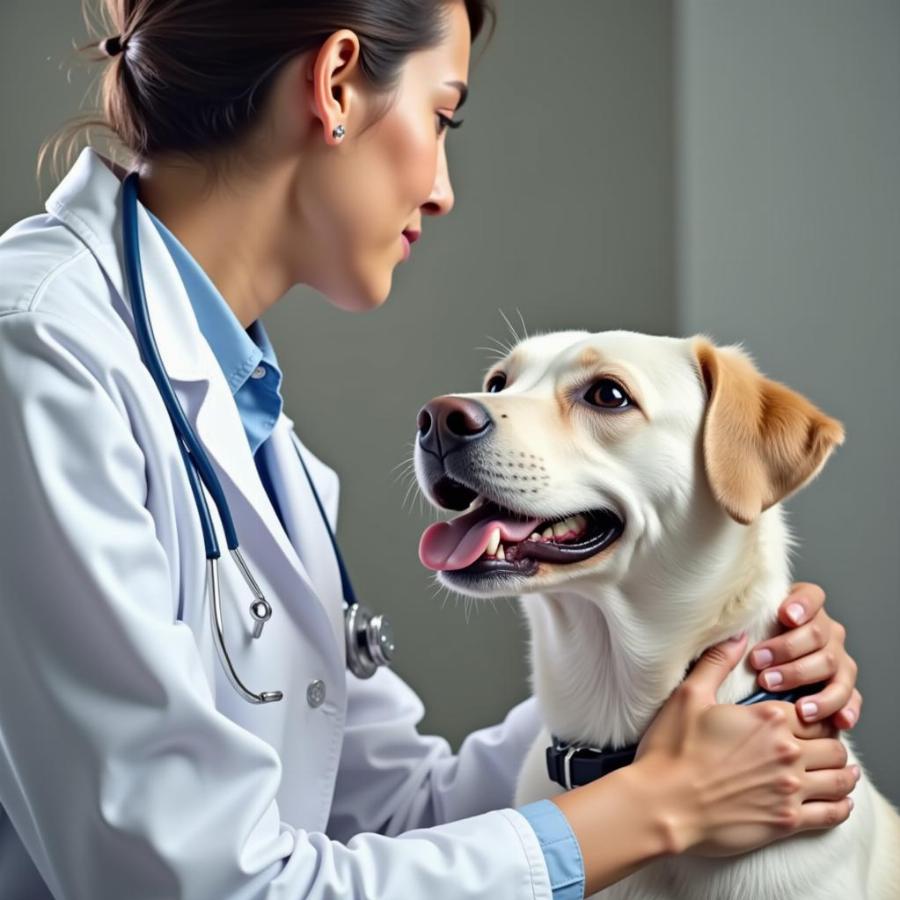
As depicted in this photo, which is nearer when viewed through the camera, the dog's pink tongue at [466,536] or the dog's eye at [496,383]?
the dog's pink tongue at [466,536]

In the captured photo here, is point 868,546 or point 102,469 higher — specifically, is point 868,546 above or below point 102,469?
below

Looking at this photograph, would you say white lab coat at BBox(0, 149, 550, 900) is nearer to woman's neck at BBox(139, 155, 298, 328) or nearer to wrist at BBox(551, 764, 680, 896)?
wrist at BBox(551, 764, 680, 896)

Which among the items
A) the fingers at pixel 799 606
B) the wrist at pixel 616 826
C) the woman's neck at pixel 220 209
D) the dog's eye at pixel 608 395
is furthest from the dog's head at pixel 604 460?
the woman's neck at pixel 220 209

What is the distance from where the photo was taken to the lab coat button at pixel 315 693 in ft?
3.99

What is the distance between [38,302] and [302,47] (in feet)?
1.45

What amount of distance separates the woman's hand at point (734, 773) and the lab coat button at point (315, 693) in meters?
0.36

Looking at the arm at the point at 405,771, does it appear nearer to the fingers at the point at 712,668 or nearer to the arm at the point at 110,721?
the fingers at the point at 712,668

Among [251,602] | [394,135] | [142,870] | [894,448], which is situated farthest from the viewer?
[894,448]

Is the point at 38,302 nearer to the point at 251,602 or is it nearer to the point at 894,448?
the point at 251,602

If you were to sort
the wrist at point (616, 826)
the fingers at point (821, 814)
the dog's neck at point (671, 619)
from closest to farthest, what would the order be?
the wrist at point (616, 826) → the fingers at point (821, 814) → the dog's neck at point (671, 619)

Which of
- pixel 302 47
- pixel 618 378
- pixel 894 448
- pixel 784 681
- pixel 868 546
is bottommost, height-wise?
pixel 868 546

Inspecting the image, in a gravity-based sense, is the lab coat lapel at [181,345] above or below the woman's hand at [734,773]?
above

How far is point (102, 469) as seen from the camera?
3.08 feet

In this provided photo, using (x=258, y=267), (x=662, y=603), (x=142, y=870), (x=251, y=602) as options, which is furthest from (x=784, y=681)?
(x=258, y=267)
